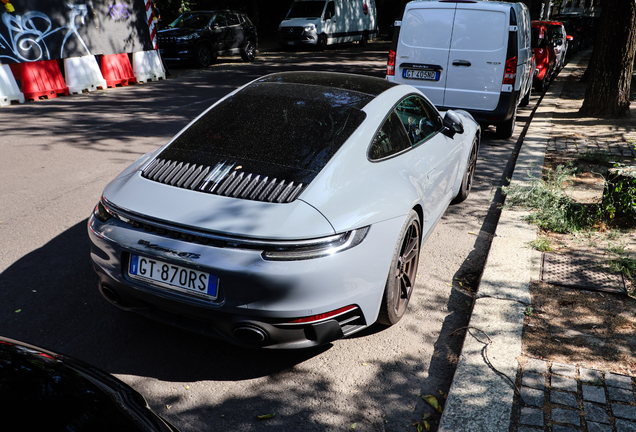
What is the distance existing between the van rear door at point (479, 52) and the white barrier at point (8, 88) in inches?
327

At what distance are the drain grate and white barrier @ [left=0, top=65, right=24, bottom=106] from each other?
10.2 meters

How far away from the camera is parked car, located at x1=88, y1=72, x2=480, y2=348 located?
106 inches

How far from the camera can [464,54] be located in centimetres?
820

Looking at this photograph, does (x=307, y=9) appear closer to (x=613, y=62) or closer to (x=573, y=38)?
(x=573, y=38)

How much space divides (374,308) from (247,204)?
0.97m

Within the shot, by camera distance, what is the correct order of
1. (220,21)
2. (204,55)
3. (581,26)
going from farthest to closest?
(581,26) < (220,21) < (204,55)

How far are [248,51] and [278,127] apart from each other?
16638 mm

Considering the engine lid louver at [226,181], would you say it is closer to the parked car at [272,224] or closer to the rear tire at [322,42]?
the parked car at [272,224]

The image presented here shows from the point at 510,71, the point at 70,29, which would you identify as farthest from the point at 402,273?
the point at 70,29

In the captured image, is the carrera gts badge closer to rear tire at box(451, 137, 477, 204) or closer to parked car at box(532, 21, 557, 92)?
rear tire at box(451, 137, 477, 204)

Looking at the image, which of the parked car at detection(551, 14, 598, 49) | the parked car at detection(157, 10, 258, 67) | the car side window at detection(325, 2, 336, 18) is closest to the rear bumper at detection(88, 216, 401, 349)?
the parked car at detection(157, 10, 258, 67)

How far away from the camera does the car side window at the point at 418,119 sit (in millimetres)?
4066

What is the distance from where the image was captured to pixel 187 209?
2.85 meters

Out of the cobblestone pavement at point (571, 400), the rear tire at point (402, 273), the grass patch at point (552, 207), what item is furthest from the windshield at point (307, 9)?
the cobblestone pavement at point (571, 400)
